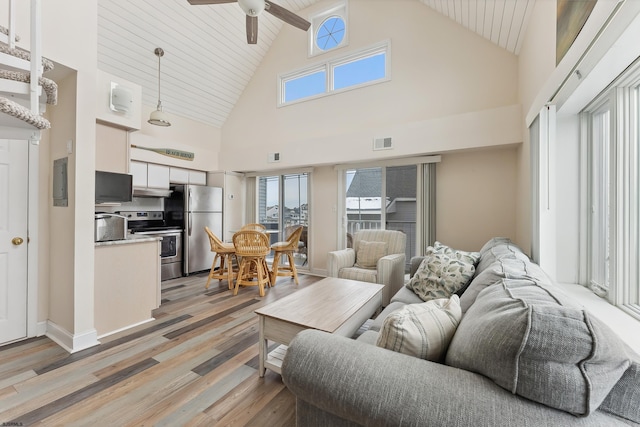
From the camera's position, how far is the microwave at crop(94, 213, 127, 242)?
2546 millimetres

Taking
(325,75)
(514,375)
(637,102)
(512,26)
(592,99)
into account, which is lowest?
(514,375)

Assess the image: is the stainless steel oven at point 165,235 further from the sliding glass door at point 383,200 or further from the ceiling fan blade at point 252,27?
the ceiling fan blade at point 252,27

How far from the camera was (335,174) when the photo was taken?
15.4ft

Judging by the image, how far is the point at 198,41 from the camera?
4.36 metres

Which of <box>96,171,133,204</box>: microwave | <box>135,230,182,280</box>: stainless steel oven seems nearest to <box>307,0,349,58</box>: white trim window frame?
<box>96,171,133,204</box>: microwave

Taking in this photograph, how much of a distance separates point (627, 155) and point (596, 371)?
1.51 meters

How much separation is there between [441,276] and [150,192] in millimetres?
4626

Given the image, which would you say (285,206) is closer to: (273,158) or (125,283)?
(273,158)

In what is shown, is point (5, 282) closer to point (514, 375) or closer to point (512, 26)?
point (514, 375)

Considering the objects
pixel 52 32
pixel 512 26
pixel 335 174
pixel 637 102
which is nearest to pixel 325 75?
pixel 335 174

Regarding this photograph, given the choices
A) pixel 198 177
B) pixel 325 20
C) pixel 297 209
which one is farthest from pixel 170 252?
pixel 325 20

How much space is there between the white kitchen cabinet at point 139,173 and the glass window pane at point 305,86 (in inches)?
109

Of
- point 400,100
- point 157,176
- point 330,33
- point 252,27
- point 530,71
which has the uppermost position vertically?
point 330,33

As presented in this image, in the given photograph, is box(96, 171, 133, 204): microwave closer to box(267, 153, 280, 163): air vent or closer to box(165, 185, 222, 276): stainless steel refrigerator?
box(165, 185, 222, 276): stainless steel refrigerator
